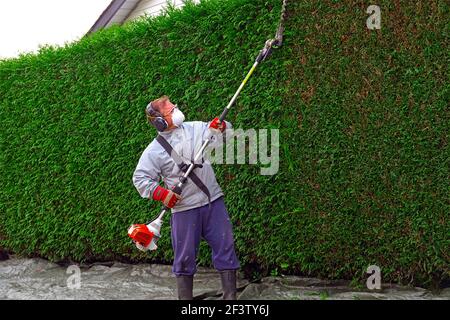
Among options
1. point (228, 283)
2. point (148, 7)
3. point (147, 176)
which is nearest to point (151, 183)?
point (147, 176)

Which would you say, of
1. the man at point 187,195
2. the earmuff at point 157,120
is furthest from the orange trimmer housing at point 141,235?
the earmuff at point 157,120

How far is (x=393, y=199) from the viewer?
470 centimetres

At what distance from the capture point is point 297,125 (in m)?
5.13

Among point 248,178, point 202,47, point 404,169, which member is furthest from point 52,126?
point 404,169

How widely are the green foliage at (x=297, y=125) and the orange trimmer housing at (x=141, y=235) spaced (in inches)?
50.0

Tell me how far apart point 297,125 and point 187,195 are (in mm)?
1282

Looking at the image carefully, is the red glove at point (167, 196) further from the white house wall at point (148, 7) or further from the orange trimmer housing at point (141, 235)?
the white house wall at point (148, 7)

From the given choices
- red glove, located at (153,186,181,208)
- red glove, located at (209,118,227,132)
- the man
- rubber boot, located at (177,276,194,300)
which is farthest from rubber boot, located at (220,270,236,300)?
red glove, located at (209,118,227,132)

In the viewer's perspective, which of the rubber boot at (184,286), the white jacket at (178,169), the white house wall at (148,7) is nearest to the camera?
the white jacket at (178,169)

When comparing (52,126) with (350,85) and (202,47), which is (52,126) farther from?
(350,85)

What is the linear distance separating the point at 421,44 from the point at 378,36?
0.37 metres

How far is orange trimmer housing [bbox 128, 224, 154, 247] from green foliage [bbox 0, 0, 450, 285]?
1271 millimetres

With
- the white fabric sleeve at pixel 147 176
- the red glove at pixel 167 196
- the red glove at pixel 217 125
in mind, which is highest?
the red glove at pixel 217 125

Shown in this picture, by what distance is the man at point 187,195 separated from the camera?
455 centimetres
